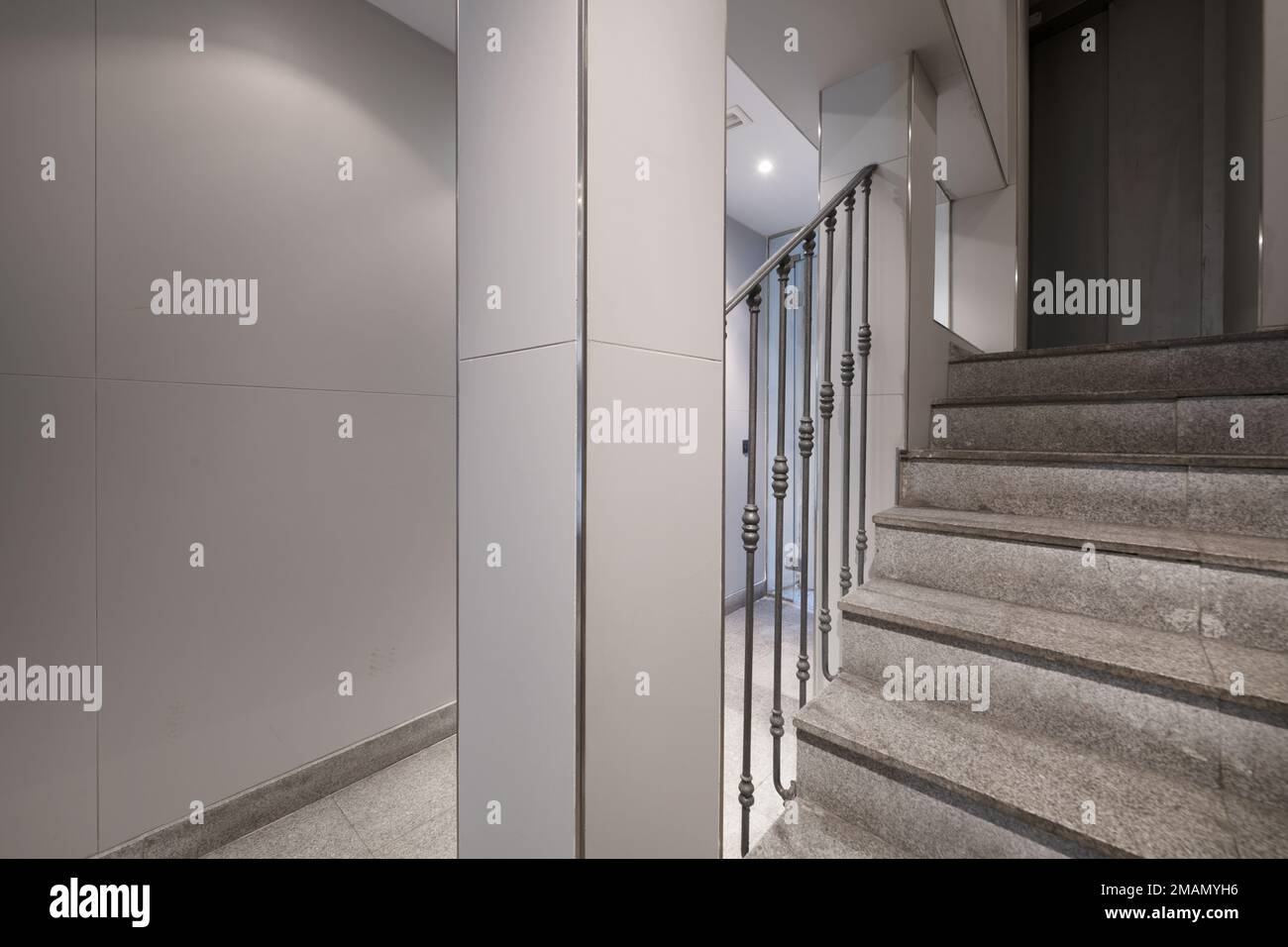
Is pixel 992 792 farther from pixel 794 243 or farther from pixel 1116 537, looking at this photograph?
pixel 794 243

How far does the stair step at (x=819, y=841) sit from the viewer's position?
1011 millimetres

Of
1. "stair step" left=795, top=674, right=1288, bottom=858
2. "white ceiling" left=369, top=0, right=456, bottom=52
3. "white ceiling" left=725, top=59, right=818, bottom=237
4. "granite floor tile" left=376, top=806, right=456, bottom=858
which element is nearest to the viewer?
"stair step" left=795, top=674, right=1288, bottom=858

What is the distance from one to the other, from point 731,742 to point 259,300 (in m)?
2.35

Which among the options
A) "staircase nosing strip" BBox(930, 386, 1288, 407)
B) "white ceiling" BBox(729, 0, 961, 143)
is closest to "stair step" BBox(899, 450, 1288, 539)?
"staircase nosing strip" BBox(930, 386, 1288, 407)

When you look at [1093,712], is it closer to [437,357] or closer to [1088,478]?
[1088,478]

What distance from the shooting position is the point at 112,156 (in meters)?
1.42

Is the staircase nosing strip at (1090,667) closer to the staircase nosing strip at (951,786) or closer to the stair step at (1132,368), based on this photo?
the staircase nosing strip at (951,786)

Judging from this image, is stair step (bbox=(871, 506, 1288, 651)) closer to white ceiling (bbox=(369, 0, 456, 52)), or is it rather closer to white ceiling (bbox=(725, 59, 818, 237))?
white ceiling (bbox=(725, 59, 818, 237))

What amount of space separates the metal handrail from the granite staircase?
2.73 feet

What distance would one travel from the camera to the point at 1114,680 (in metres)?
1.00

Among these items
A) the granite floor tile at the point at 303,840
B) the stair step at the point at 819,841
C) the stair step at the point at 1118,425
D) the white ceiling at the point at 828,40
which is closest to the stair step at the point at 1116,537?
the stair step at the point at 1118,425

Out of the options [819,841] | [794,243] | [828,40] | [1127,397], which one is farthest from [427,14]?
[819,841]

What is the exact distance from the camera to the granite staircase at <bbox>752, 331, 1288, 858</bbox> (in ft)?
2.88
